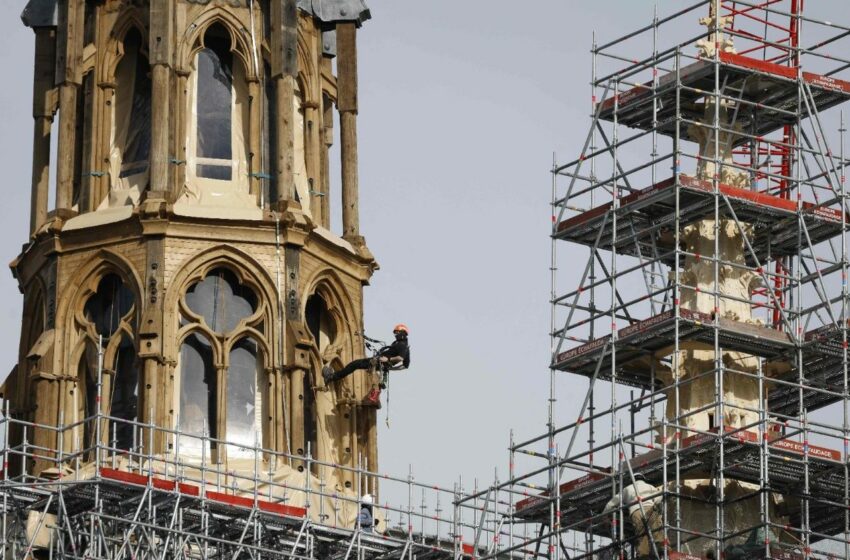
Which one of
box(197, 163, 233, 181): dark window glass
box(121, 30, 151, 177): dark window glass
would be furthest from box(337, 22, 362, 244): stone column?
box(121, 30, 151, 177): dark window glass

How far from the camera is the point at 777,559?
3861 inches

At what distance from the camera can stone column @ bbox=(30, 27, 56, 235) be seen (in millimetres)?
109750

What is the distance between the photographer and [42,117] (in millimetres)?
110812

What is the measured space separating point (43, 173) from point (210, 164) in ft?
13.3

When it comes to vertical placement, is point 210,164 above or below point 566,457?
above

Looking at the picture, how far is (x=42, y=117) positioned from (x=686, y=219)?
53.7ft

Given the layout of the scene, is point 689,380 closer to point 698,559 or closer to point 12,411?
point 698,559

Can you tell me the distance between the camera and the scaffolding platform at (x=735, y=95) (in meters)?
103

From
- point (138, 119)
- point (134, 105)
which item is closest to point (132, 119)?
point (138, 119)

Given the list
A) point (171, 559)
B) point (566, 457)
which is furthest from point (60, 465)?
point (566, 457)

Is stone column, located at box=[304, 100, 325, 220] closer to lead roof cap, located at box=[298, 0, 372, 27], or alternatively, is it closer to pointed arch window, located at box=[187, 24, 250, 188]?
pointed arch window, located at box=[187, 24, 250, 188]

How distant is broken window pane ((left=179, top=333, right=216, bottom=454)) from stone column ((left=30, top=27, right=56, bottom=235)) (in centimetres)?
503

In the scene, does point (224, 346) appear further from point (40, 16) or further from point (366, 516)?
point (40, 16)

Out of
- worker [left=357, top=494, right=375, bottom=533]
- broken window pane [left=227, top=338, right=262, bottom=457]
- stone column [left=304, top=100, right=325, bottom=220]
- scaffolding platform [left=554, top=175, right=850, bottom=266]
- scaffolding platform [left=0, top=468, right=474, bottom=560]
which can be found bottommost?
scaffolding platform [left=0, top=468, right=474, bottom=560]
